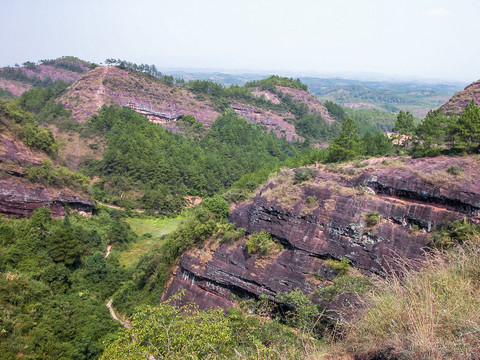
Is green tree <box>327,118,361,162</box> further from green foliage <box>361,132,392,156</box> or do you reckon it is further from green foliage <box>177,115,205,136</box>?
green foliage <box>177,115,205,136</box>

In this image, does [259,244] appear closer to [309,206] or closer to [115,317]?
[309,206]

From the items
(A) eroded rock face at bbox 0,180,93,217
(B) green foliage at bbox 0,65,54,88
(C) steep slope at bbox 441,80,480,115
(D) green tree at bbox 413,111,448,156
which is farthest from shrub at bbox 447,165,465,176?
(B) green foliage at bbox 0,65,54,88

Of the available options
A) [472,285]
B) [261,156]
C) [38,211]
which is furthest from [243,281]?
[261,156]

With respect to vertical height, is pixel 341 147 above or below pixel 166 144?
above

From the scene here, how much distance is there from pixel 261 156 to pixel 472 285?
57.6m

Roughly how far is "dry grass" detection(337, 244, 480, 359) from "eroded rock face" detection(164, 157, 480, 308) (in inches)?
436

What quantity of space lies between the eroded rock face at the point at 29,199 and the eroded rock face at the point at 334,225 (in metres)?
18.1

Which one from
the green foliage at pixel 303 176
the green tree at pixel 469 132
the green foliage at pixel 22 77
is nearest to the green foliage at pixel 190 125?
the green foliage at pixel 303 176

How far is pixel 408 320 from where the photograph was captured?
5668mm

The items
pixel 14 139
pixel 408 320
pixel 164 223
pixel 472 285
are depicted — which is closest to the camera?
pixel 408 320

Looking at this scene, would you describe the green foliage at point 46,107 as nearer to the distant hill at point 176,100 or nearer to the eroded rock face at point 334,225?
the distant hill at point 176,100

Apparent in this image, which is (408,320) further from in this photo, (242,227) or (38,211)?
(38,211)

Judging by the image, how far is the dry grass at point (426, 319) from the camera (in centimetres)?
495

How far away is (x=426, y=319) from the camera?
5.39 meters
